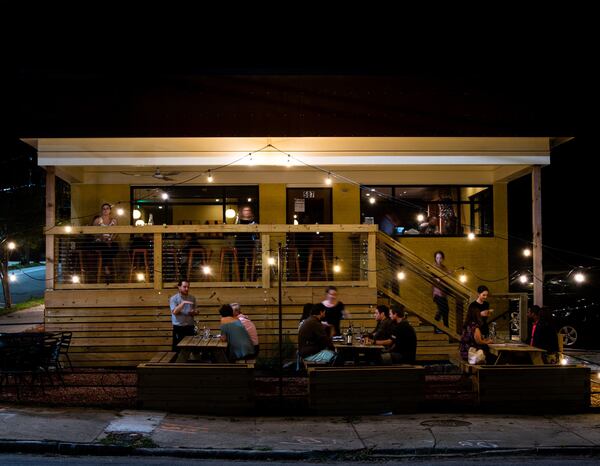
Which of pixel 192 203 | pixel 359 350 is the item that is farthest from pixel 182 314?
pixel 192 203

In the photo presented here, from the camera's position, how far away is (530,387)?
9.77 meters

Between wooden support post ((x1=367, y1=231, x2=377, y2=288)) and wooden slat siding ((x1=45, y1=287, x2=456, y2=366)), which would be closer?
wooden slat siding ((x1=45, y1=287, x2=456, y2=366))

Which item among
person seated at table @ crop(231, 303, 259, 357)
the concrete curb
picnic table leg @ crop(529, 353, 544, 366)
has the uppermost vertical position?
person seated at table @ crop(231, 303, 259, 357)

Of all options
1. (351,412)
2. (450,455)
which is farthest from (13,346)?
(450,455)

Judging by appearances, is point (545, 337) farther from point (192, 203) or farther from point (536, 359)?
point (192, 203)

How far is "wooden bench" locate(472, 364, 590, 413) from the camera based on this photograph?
383 inches

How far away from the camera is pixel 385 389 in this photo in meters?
9.62

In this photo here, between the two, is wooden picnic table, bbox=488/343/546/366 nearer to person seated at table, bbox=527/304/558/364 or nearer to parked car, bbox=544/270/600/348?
person seated at table, bbox=527/304/558/364

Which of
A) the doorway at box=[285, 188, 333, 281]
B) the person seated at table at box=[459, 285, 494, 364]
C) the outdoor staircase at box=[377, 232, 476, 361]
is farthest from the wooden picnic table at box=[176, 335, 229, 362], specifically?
the person seated at table at box=[459, 285, 494, 364]

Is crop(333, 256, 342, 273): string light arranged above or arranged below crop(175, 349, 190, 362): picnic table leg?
above

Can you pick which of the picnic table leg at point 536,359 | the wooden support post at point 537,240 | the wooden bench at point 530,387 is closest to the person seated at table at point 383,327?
the wooden bench at point 530,387

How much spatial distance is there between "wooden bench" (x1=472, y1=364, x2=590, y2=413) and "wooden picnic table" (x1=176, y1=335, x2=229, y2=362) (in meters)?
3.85
